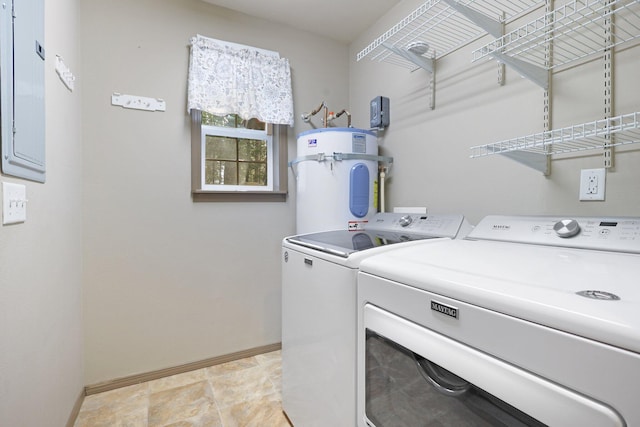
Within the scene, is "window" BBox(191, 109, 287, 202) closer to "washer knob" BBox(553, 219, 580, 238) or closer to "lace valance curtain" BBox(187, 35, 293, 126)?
"lace valance curtain" BBox(187, 35, 293, 126)

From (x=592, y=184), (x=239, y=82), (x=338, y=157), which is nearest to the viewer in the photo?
(x=592, y=184)

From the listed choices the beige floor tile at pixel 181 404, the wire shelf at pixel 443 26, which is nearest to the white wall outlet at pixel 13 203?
the beige floor tile at pixel 181 404

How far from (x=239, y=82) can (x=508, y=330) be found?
7.16 ft

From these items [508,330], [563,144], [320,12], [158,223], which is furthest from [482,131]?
[158,223]

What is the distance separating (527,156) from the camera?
130 cm

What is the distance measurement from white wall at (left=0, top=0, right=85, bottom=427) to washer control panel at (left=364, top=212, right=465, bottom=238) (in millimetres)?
1584

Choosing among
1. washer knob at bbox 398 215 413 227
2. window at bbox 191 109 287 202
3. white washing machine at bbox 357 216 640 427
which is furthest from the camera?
window at bbox 191 109 287 202

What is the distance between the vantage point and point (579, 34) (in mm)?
1253

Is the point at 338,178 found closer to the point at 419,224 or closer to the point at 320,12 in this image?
the point at 419,224

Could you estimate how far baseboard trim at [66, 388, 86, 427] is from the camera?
1.62 metres

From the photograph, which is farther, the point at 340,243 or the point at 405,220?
the point at 405,220

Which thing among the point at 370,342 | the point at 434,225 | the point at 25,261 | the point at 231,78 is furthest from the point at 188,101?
the point at 370,342

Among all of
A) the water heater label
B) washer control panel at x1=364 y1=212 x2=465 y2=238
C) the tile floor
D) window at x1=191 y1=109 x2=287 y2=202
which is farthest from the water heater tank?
the tile floor

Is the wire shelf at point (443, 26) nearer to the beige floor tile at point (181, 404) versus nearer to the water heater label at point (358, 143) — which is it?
the water heater label at point (358, 143)
